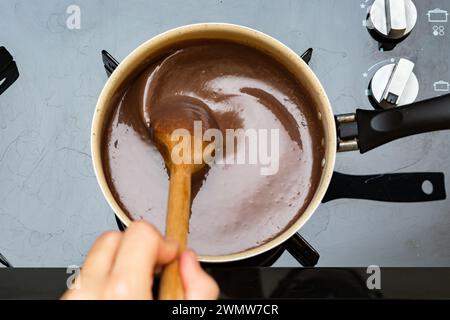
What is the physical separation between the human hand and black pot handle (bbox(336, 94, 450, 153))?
0.26 meters

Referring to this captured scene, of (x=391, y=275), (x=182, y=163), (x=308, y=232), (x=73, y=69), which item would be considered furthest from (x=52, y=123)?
(x=391, y=275)

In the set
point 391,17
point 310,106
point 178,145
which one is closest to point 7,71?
point 178,145

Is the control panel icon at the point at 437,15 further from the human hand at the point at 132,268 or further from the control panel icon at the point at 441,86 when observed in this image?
the human hand at the point at 132,268

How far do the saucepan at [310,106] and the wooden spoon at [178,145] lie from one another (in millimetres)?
49

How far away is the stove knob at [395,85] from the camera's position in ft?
2.18

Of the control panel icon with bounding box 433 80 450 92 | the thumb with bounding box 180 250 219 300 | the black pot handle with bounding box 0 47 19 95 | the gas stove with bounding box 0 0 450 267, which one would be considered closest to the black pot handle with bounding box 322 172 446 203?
the gas stove with bounding box 0 0 450 267

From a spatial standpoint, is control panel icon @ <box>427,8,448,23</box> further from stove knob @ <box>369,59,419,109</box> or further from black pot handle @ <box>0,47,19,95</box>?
black pot handle @ <box>0,47,19,95</box>

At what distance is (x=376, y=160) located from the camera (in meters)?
0.68

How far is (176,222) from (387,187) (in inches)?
11.5

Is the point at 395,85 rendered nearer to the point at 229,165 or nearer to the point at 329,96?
the point at 329,96

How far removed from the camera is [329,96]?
0.70 metres
